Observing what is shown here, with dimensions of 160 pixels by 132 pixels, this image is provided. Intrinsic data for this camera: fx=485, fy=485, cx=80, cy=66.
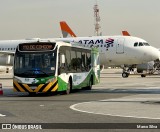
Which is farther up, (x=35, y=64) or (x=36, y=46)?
(x=36, y=46)

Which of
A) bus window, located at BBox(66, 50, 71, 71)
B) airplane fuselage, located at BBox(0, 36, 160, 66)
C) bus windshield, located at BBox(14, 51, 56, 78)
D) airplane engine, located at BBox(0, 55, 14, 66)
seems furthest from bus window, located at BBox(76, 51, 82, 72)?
airplane engine, located at BBox(0, 55, 14, 66)

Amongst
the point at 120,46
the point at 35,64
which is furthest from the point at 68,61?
the point at 120,46

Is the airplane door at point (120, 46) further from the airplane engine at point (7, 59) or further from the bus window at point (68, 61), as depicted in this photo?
the bus window at point (68, 61)

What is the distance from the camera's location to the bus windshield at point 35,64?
2331 cm

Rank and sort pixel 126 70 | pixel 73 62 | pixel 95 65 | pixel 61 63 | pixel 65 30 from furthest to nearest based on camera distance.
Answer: pixel 65 30
pixel 126 70
pixel 95 65
pixel 73 62
pixel 61 63

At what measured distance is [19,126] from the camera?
38.4 feet

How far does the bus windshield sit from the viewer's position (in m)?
23.3

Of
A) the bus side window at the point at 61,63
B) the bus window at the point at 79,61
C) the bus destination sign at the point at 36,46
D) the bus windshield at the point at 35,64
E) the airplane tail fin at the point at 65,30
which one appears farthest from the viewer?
the airplane tail fin at the point at 65,30

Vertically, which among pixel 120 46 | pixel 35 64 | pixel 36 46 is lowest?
pixel 35 64

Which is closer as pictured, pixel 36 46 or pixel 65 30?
pixel 36 46

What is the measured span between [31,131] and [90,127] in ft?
4.96

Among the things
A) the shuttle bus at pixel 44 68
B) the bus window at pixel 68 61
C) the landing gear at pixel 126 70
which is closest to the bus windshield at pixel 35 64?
the shuttle bus at pixel 44 68

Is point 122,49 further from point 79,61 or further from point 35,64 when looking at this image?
point 35,64

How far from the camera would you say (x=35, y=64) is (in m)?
23.6
